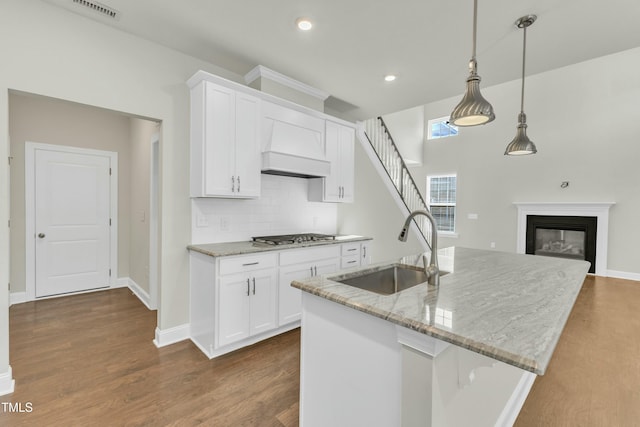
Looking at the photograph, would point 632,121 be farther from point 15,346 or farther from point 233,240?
point 15,346

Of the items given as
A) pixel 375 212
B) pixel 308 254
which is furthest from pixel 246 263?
pixel 375 212

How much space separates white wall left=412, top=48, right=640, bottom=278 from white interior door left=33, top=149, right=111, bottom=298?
7671mm

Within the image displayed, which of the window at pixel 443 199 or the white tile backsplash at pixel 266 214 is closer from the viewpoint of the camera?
the white tile backsplash at pixel 266 214

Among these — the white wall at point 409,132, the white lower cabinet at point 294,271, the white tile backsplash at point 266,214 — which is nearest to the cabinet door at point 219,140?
the white tile backsplash at point 266,214

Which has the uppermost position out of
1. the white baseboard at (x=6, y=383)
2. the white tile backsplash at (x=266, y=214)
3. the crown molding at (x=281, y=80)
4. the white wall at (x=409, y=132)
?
the white wall at (x=409, y=132)

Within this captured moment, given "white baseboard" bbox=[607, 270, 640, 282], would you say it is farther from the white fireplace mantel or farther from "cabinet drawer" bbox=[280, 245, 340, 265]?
"cabinet drawer" bbox=[280, 245, 340, 265]

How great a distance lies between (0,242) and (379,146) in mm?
5124

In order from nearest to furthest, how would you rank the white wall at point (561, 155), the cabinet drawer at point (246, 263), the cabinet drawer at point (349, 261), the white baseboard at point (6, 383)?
the white baseboard at point (6, 383)
the cabinet drawer at point (246, 263)
the cabinet drawer at point (349, 261)
the white wall at point (561, 155)

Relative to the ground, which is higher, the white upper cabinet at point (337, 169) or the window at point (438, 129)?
the window at point (438, 129)

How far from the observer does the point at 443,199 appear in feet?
26.1

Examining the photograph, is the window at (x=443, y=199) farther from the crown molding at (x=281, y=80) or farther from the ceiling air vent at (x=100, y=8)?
the ceiling air vent at (x=100, y=8)

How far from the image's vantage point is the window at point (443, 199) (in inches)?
306

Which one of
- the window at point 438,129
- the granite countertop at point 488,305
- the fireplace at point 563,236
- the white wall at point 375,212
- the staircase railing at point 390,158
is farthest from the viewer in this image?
the window at point 438,129

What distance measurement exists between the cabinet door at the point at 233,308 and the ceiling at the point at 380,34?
2188mm
